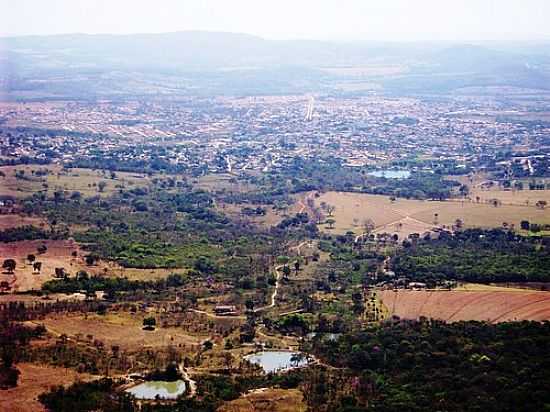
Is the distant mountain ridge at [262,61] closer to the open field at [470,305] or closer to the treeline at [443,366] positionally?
the open field at [470,305]

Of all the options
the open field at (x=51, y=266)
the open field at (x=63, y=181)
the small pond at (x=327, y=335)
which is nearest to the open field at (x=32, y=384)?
the small pond at (x=327, y=335)

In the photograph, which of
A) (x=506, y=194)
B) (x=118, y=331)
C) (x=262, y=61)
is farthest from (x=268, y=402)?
(x=262, y=61)

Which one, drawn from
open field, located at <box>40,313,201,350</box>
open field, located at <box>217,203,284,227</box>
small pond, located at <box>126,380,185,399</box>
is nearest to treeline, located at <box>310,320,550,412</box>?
small pond, located at <box>126,380,185,399</box>

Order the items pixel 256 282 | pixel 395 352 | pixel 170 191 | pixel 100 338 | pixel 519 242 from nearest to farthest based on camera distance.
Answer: pixel 395 352 < pixel 100 338 < pixel 256 282 < pixel 519 242 < pixel 170 191

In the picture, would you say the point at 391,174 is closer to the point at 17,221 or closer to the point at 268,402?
the point at 17,221

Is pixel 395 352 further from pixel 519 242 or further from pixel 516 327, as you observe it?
pixel 519 242

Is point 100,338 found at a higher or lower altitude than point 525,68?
lower

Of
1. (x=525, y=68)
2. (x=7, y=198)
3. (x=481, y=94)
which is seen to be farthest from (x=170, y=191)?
(x=525, y=68)
